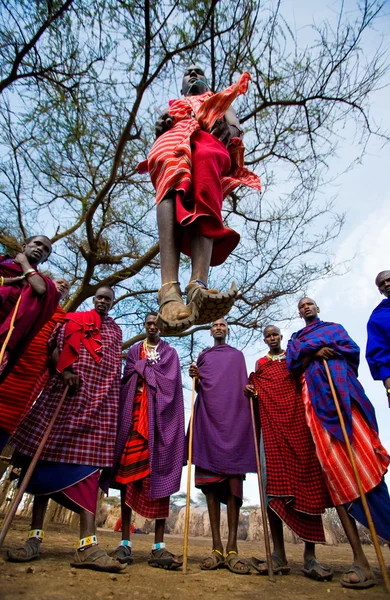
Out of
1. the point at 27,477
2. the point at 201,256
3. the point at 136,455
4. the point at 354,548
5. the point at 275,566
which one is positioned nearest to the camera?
the point at 201,256

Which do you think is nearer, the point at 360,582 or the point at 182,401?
the point at 360,582

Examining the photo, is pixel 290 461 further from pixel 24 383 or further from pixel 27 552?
pixel 24 383

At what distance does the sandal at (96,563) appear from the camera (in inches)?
93.8

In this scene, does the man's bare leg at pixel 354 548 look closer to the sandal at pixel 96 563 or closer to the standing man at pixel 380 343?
the standing man at pixel 380 343

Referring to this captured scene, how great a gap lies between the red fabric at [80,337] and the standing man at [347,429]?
164 centimetres

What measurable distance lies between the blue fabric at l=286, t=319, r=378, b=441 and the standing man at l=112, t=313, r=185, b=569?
111 centimetres

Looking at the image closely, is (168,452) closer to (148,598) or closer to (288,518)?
(288,518)

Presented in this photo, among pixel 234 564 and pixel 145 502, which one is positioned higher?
pixel 145 502

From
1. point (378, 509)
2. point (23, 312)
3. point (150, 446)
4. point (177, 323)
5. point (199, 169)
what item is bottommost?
point (378, 509)

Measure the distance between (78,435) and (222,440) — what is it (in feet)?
3.77

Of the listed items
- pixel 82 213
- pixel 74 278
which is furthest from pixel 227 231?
pixel 74 278

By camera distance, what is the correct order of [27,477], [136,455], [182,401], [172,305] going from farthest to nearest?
[182,401], [136,455], [27,477], [172,305]

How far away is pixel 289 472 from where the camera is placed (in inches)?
125

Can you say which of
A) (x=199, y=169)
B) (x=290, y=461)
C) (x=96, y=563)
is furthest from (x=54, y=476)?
(x=199, y=169)
